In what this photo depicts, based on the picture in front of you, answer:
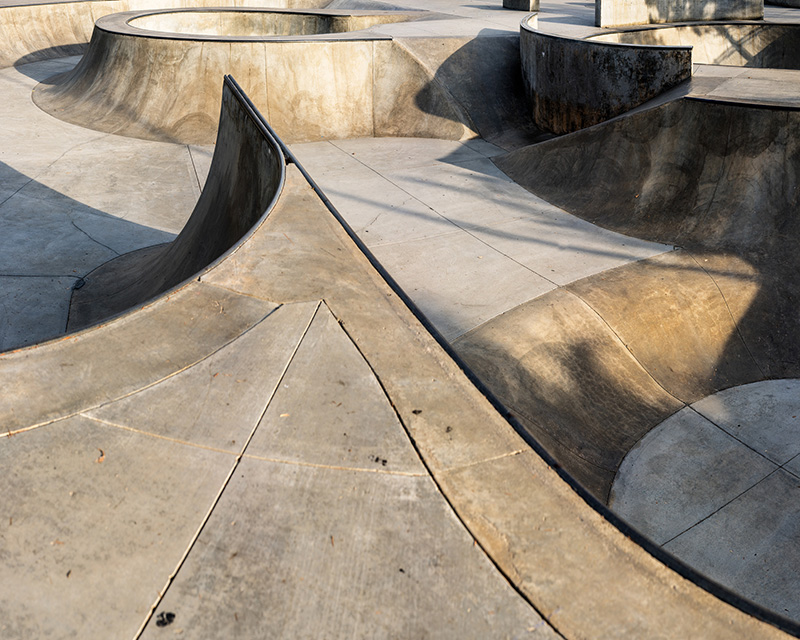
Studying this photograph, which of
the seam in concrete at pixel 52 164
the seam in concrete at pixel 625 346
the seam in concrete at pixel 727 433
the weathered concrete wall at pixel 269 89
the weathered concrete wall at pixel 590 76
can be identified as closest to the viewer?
the seam in concrete at pixel 727 433

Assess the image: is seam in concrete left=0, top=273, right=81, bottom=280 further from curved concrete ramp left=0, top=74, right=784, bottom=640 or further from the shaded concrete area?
curved concrete ramp left=0, top=74, right=784, bottom=640

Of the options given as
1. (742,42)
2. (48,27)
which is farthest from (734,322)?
(48,27)

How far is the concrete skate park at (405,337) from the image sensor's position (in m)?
2.89

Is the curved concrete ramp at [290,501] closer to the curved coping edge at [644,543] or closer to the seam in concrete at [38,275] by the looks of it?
the curved coping edge at [644,543]

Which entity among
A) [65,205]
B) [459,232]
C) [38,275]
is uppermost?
[65,205]

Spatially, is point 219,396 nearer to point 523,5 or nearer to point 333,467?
point 333,467

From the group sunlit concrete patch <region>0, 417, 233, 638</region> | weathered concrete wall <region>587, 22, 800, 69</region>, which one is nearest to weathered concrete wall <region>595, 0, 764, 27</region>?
weathered concrete wall <region>587, 22, 800, 69</region>

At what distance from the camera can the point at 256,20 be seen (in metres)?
19.4

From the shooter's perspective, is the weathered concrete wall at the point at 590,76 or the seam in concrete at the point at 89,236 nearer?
the seam in concrete at the point at 89,236

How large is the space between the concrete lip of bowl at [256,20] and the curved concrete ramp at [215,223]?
404 inches

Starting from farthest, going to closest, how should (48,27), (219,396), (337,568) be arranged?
(48,27)
(219,396)
(337,568)

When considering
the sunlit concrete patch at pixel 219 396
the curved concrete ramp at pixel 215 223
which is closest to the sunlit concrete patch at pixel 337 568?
the sunlit concrete patch at pixel 219 396

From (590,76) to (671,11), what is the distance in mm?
7526

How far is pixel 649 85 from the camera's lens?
35.8 ft
